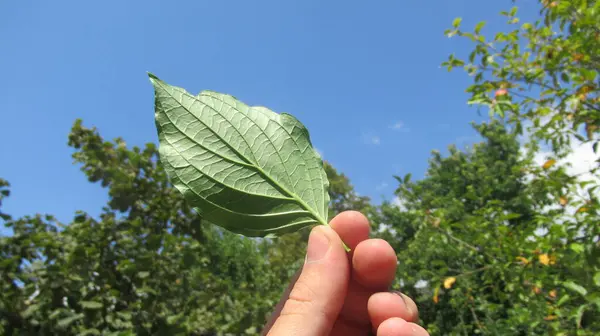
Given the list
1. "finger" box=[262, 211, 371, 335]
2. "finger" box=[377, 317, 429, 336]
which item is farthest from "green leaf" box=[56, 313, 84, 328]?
"finger" box=[377, 317, 429, 336]

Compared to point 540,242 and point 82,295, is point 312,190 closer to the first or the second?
point 540,242

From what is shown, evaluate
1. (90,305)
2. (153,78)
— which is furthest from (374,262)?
(90,305)

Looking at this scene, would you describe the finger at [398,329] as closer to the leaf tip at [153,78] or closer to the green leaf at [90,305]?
the leaf tip at [153,78]

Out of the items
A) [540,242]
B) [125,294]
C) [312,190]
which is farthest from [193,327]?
[312,190]

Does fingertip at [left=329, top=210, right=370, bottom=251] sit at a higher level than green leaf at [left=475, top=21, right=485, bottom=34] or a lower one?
lower

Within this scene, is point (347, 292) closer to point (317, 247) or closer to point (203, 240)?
point (317, 247)

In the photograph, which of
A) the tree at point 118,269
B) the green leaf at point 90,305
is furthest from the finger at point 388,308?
the green leaf at point 90,305

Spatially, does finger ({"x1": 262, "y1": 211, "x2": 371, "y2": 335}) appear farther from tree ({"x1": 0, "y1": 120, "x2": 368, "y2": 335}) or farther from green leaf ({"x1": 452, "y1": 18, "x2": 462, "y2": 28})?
green leaf ({"x1": 452, "y1": 18, "x2": 462, "y2": 28})

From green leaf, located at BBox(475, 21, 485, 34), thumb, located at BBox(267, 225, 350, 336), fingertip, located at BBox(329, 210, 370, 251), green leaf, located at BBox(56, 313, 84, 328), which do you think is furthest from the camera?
green leaf, located at BBox(475, 21, 485, 34)
